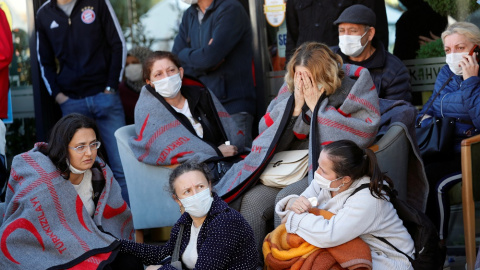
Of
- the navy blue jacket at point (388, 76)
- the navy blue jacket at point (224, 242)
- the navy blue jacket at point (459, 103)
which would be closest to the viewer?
the navy blue jacket at point (224, 242)

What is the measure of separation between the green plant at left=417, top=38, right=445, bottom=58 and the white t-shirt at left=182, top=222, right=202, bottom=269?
2761 millimetres

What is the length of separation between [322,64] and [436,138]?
0.94 m

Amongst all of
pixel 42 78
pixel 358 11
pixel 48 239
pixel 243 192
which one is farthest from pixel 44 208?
pixel 42 78

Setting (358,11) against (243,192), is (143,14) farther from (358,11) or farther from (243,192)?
(243,192)

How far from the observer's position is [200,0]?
6.64m

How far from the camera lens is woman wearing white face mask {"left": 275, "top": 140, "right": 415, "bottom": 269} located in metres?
3.95

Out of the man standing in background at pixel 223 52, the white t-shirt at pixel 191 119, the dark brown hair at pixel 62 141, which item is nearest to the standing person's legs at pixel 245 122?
the man standing in background at pixel 223 52

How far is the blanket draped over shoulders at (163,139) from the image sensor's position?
530cm

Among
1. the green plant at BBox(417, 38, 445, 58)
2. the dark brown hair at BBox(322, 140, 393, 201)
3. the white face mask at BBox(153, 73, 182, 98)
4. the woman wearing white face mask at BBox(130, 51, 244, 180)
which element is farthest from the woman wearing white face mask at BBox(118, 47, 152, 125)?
the dark brown hair at BBox(322, 140, 393, 201)

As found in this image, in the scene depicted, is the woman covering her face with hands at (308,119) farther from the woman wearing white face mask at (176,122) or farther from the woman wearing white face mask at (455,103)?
the woman wearing white face mask at (455,103)

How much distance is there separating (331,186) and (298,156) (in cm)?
72

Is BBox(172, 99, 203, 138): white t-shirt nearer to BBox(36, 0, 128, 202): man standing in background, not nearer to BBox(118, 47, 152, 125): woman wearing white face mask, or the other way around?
BBox(36, 0, 128, 202): man standing in background

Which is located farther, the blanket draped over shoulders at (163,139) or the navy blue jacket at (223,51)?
the navy blue jacket at (223,51)

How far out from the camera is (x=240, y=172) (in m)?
4.93
